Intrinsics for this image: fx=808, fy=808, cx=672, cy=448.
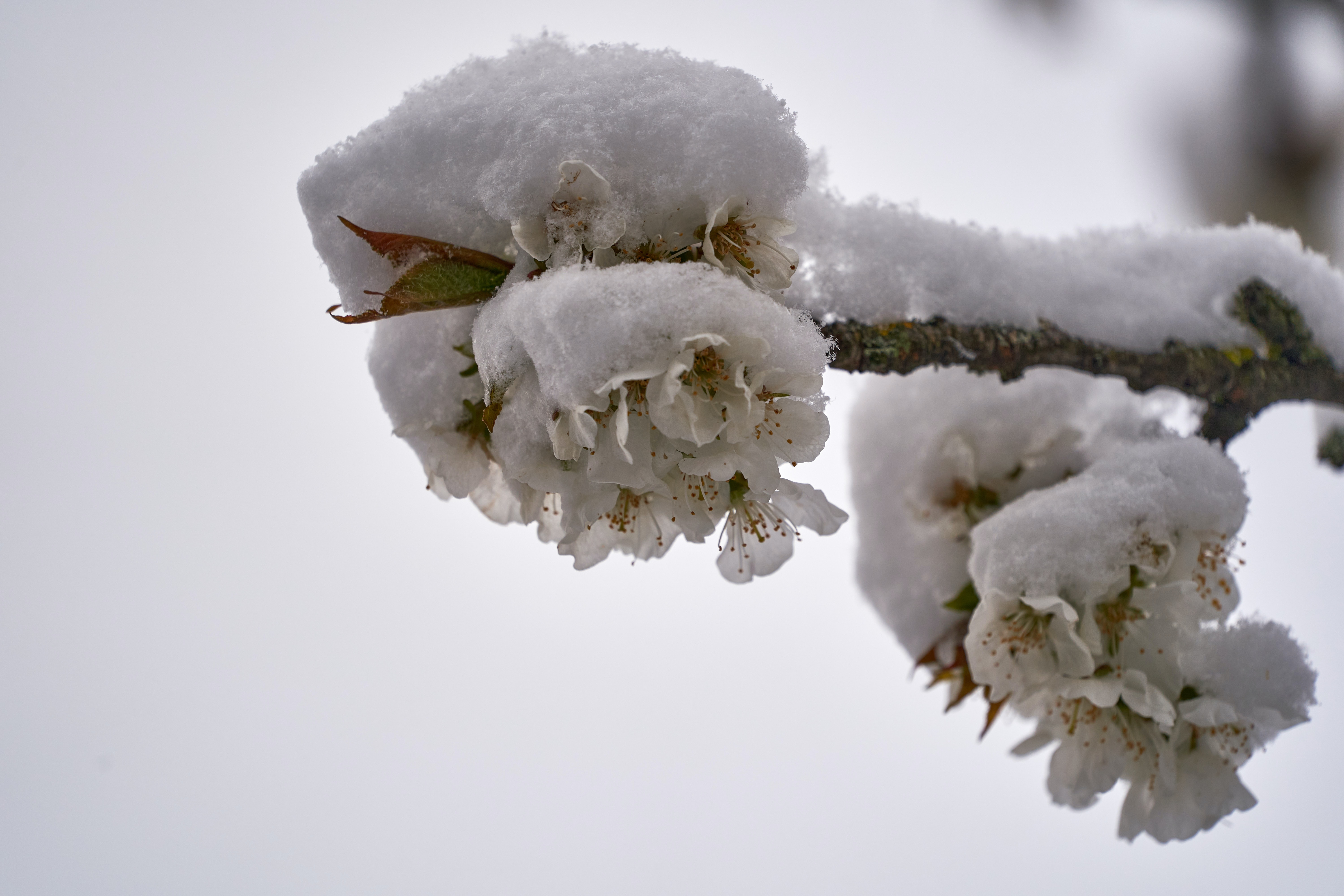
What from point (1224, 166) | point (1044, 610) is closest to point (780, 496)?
point (1044, 610)

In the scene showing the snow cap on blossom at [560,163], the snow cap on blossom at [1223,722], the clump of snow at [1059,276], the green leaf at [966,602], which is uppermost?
the clump of snow at [1059,276]

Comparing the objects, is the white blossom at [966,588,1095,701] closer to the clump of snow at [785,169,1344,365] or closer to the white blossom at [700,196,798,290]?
the clump of snow at [785,169,1344,365]

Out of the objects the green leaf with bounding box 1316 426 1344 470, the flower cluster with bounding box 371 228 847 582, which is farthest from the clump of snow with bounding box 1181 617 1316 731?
the green leaf with bounding box 1316 426 1344 470

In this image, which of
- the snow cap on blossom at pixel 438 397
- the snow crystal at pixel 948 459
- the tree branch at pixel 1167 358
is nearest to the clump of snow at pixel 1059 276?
the tree branch at pixel 1167 358

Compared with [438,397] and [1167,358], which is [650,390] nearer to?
[438,397]

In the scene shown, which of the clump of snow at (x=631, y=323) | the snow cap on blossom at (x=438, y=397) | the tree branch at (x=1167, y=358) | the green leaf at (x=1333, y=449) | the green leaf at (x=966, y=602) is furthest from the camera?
the green leaf at (x=1333, y=449)

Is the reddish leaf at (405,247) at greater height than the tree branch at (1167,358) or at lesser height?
lesser

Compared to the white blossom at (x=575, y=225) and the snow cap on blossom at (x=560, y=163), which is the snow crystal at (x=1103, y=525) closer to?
the snow cap on blossom at (x=560, y=163)
